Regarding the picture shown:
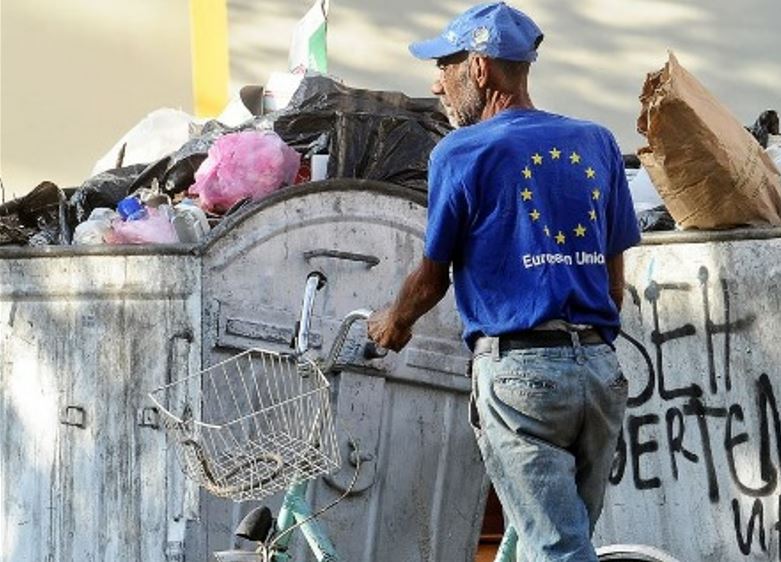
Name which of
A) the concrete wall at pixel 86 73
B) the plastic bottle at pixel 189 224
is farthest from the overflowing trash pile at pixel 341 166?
the concrete wall at pixel 86 73

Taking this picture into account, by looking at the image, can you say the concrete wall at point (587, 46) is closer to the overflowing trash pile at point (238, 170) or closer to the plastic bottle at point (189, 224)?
the overflowing trash pile at point (238, 170)

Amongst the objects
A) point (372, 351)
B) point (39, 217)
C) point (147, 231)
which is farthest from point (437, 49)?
point (39, 217)

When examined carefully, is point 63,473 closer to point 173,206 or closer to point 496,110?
point 173,206

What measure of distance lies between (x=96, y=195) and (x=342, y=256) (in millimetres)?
1323

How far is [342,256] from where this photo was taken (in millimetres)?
6062

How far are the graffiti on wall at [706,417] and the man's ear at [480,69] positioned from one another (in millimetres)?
1224

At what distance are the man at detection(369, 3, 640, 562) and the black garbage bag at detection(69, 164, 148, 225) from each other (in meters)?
2.54

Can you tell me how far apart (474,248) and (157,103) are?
542 centimetres

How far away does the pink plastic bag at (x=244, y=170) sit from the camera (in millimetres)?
6484

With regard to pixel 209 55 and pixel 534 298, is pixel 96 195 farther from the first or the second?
pixel 534 298

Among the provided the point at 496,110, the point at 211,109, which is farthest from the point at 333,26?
the point at 496,110

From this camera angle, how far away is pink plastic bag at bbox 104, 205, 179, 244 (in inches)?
250

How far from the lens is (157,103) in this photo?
9.80m

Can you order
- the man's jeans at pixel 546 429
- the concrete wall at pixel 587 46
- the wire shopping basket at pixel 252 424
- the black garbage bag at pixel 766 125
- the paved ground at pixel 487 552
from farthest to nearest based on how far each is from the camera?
the concrete wall at pixel 587 46 < the paved ground at pixel 487 552 < the black garbage bag at pixel 766 125 < the wire shopping basket at pixel 252 424 < the man's jeans at pixel 546 429
